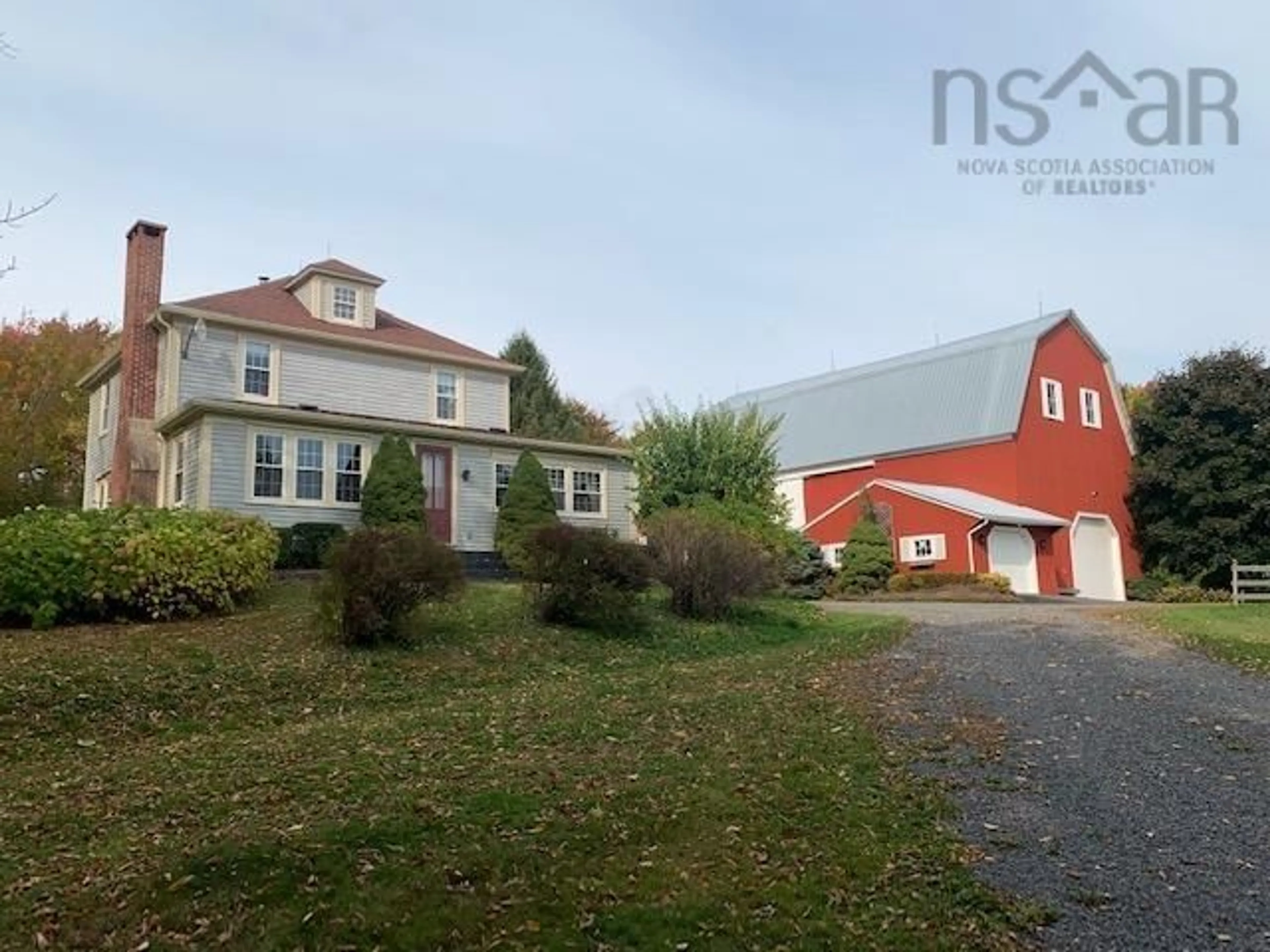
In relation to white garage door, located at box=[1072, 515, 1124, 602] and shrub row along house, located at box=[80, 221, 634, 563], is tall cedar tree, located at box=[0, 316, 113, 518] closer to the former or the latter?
shrub row along house, located at box=[80, 221, 634, 563]

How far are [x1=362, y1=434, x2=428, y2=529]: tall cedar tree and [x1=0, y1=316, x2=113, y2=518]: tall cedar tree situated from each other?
43.3 feet

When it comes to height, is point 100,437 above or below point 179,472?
above

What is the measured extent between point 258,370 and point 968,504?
741 inches

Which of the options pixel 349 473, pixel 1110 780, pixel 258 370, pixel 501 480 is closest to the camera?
pixel 1110 780

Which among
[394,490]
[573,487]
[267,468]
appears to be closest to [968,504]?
[573,487]

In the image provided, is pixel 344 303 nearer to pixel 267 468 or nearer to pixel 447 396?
pixel 447 396

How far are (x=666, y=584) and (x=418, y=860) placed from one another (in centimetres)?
1034

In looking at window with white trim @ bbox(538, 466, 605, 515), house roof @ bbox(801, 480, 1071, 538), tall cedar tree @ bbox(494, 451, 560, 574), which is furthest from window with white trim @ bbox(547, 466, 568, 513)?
house roof @ bbox(801, 480, 1071, 538)

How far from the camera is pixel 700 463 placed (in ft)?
77.2

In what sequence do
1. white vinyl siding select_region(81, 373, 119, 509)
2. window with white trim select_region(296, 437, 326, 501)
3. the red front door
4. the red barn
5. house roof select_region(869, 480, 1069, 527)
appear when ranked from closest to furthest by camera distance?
window with white trim select_region(296, 437, 326, 501), the red front door, white vinyl siding select_region(81, 373, 119, 509), house roof select_region(869, 480, 1069, 527), the red barn

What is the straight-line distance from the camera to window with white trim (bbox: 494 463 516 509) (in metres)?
23.5

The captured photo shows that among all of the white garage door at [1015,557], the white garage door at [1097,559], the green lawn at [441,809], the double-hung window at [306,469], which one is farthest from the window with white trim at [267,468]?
the white garage door at [1097,559]

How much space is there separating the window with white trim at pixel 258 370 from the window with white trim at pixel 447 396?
400 centimetres

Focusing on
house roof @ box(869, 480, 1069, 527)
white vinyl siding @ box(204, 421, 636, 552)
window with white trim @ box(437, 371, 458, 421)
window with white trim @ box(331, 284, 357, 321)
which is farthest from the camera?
house roof @ box(869, 480, 1069, 527)
